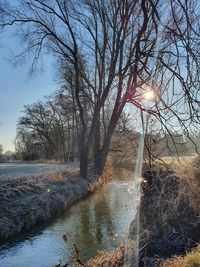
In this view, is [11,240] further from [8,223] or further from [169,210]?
[169,210]

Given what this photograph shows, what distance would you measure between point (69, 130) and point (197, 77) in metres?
53.2

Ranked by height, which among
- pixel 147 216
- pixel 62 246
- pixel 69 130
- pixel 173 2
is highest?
pixel 69 130

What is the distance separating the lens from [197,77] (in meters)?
4.61

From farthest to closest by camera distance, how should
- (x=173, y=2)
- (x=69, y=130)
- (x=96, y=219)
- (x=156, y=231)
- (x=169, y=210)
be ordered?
(x=69, y=130), (x=96, y=219), (x=169, y=210), (x=156, y=231), (x=173, y=2)

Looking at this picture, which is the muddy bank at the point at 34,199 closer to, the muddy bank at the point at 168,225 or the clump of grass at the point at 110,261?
the muddy bank at the point at 168,225

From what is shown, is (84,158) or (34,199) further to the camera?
(84,158)

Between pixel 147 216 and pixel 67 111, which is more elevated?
pixel 67 111

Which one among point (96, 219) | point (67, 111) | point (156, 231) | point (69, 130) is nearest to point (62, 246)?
point (156, 231)

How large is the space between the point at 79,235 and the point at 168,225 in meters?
3.39

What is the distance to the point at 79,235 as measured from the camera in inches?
491

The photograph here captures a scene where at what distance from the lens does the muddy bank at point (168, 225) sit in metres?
8.62

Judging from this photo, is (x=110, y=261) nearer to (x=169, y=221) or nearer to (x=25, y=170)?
(x=169, y=221)

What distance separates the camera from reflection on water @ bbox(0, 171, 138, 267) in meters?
10.1

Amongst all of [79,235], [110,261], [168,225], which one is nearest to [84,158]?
[79,235]
